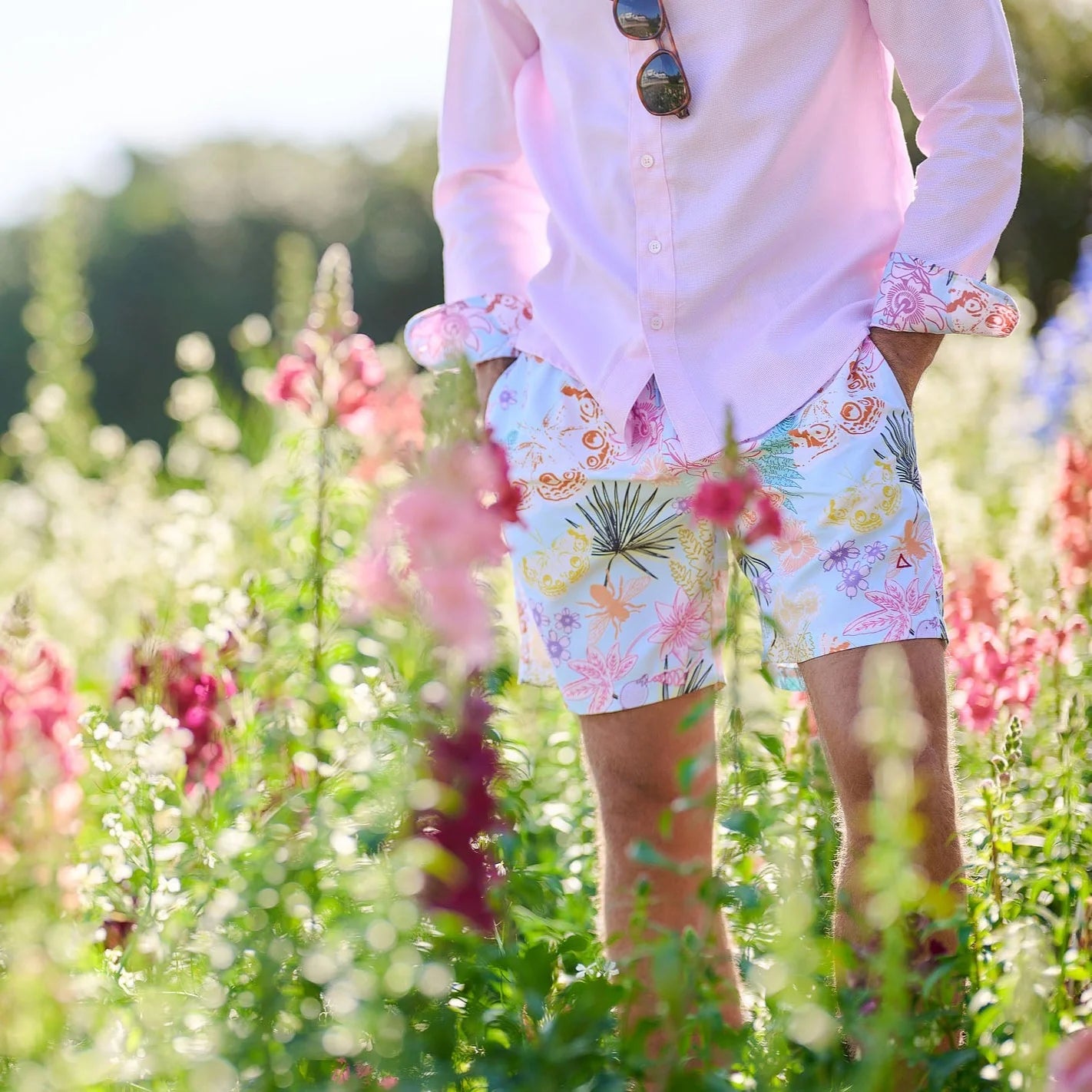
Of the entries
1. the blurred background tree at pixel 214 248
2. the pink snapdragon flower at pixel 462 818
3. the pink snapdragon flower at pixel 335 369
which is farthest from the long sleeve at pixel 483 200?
the blurred background tree at pixel 214 248

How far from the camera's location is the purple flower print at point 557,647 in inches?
80.3

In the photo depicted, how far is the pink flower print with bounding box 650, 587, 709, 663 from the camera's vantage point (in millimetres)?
1983

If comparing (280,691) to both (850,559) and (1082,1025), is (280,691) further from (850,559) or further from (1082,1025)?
(1082,1025)

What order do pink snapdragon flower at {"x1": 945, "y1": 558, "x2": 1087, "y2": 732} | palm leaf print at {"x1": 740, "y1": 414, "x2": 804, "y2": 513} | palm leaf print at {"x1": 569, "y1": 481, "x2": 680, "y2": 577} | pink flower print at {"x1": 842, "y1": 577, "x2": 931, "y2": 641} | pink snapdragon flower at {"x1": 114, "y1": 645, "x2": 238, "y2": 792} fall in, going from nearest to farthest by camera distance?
pink flower print at {"x1": 842, "y1": 577, "x2": 931, "y2": 641} < palm leaf print at {"x1": 740, "y1": 414, "x2": 804, "y2": 513} < palm leaf print at {"x1": 569, "y1": 481, "x2": 680, "y2": 577} < pink snapdragon flower at {"x1": 945, "y1": 558, "x2": 1087, "y2": 732} < pink snapdragon flower at {"x1": 114, "y1": 645, "x2": 238, "y2": 792}

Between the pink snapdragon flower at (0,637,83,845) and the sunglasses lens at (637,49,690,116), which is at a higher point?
the sunglasses lens at (637,49,690,116)

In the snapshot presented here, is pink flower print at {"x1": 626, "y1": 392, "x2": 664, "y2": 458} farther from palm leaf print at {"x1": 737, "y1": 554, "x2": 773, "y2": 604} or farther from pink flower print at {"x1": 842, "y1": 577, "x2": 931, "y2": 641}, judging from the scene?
pink flower print at {"x1": 842, "y1": 577, "x2": 931, "y2": 641}

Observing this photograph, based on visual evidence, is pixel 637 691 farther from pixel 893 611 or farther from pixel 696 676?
pixel 893 611

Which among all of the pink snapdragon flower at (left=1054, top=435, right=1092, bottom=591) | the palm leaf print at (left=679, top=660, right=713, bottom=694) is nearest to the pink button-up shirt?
the palm leaf print at (left=679, top=660, right=713, bottom=694)

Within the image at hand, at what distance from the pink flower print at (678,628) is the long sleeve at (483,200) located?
53 cm

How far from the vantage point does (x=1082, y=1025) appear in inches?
68.1

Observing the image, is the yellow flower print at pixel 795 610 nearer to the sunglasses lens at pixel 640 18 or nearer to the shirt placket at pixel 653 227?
the shirt placket at pixel 653 227

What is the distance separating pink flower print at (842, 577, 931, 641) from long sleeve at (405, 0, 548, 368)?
799 mm

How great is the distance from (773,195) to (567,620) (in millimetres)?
686

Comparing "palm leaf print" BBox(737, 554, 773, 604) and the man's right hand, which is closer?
"palm leaf print" BBox(737, 554, 773, 604)
